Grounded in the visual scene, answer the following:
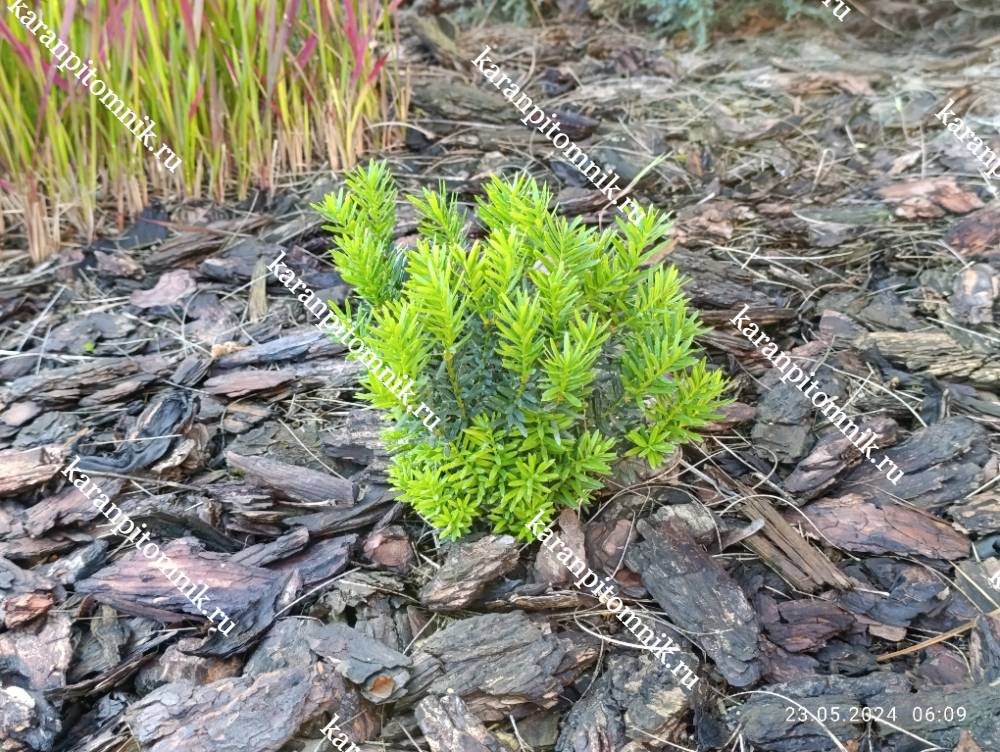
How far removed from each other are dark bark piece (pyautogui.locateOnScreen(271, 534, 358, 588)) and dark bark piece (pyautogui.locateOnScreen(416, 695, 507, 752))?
0.38m

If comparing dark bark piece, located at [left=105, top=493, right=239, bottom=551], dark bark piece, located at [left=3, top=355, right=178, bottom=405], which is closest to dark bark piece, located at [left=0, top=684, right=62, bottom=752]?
dark bark piece, located at [left=105, top=493, right=239, bottom=551]

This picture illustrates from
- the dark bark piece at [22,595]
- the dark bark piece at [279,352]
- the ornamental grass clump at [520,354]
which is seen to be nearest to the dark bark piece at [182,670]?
the dark bark piece at [22,595]

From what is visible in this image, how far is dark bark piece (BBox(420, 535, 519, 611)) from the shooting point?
169 cm

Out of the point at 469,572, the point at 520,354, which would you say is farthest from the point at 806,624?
the point at 520,354

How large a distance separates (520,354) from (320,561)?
708 mm

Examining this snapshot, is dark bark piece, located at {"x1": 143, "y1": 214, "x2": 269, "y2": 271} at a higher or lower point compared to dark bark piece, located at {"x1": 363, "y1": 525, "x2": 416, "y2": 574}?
higher

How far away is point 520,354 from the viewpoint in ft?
4.71

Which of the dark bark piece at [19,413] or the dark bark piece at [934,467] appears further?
the dark bark piece at [19,413]

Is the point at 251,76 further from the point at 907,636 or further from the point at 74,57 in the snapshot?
the point at 907,636

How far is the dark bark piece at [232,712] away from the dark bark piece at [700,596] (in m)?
0.68

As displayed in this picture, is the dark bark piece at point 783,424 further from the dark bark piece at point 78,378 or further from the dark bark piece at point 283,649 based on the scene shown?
the dark bark piece at point 78,378

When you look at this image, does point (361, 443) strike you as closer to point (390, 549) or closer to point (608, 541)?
point (390, 549)

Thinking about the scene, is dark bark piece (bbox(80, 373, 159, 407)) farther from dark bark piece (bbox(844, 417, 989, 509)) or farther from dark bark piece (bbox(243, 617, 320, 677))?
dark bark piece (bbox(844, 417, 989, 509))

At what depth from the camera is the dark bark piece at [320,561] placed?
5.85ft
